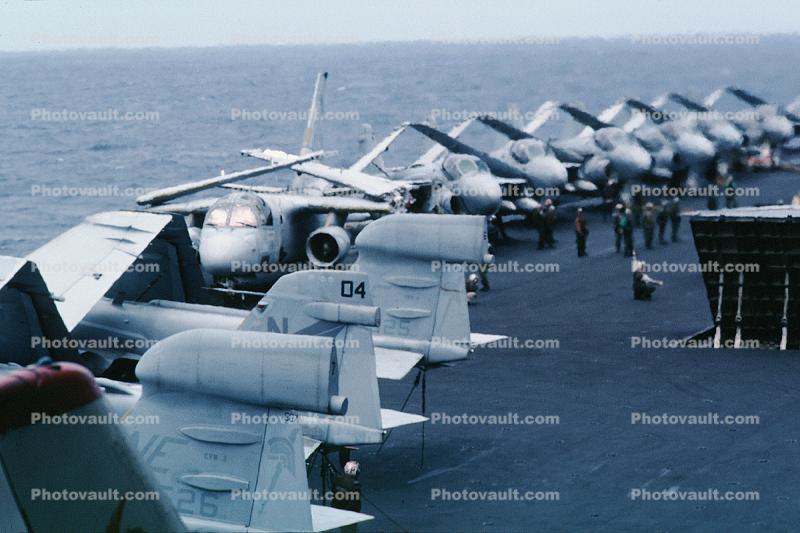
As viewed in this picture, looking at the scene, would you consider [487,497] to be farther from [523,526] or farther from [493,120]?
[493,120]

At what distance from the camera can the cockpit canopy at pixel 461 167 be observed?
45000 mm

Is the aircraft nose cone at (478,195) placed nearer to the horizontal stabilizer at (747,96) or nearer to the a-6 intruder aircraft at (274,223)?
the a-6 intruder aircraft at (274,223)

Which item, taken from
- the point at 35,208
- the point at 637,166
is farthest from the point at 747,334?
the point at 35,208

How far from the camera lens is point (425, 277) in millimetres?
23781

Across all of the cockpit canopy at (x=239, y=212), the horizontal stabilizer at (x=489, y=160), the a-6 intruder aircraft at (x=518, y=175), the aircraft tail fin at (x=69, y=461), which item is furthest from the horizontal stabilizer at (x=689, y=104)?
the aircraft tail fin at (x=69, y=461)

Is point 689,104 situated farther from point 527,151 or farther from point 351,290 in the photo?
point 351,290

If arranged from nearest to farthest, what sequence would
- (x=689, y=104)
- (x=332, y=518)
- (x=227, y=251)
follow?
(x=332, y=518) → (x=227, y=251) → (x=689, y=104)

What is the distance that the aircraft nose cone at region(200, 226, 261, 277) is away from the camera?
110 ft

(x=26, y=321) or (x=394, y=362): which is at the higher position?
(x=26, y=321)

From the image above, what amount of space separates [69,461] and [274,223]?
2657cm

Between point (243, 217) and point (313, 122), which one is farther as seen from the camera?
point (313, 122)

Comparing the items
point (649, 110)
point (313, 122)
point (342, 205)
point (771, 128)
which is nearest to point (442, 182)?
point (313, 122)

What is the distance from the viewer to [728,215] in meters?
31.2

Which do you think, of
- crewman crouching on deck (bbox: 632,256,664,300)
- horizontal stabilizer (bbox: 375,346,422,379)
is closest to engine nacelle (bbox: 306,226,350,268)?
crewman crouching on deck (bbox: 632,256,664,300)
